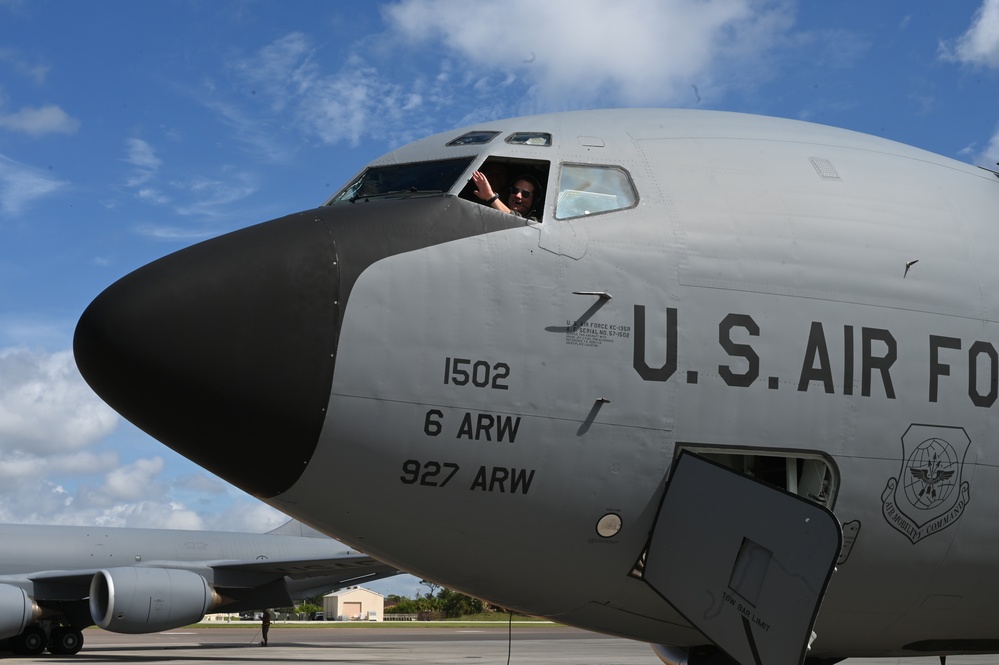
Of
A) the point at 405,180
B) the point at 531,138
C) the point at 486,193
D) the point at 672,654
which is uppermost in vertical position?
the point at 531,138

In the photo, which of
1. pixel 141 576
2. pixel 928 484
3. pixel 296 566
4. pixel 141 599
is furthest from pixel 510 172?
pixel 296 566

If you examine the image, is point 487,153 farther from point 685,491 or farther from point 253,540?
point 253,540

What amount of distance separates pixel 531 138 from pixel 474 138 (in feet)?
1.27

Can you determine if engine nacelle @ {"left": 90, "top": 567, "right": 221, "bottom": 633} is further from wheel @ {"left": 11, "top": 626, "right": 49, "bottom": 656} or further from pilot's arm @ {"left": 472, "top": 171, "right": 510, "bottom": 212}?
pilot's arm @ {"left": 472, "top": 171, "right": 510, "bottom": 212}

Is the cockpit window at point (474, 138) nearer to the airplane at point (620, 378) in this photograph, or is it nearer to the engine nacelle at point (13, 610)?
the airplane at point (620, 378)

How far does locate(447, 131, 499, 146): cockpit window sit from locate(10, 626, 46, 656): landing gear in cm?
2688

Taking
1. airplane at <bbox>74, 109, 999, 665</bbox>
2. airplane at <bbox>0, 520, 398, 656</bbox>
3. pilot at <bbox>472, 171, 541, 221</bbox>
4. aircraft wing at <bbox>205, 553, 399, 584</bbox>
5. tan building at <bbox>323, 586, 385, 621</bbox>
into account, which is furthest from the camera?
tan building at <bbox>323, 586, 385, 621</bbox>

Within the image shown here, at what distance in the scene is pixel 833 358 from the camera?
20.1 ft

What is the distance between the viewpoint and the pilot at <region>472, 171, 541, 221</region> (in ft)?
19.9

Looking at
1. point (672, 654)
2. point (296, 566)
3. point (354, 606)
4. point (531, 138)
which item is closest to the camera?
point (531, 138)

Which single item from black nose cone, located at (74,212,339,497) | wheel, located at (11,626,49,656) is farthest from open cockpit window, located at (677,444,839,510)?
wheel, located at (11,626,49,656)

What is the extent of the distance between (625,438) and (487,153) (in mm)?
1987

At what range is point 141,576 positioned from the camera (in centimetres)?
2506

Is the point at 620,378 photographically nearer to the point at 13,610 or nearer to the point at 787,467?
the point at 787,467
